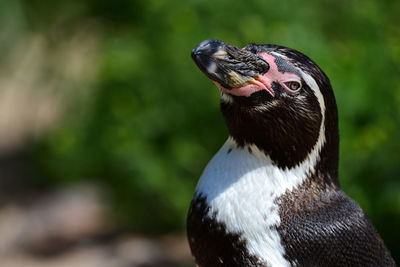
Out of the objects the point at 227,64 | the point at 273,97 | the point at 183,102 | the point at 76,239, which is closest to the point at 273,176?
the point at 273,97

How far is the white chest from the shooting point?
1605mm

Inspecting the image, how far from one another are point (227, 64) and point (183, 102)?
2720 millimetres

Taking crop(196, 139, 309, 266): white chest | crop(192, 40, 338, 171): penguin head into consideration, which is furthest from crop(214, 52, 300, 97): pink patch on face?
crop(196, 139, 309, 266): white chest

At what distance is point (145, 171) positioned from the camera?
4.31 m

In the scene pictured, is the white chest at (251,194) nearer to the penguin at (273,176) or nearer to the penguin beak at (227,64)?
the penguin at (273,176)

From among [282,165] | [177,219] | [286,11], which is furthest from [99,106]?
[282,165]

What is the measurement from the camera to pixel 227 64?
1561 millimetres

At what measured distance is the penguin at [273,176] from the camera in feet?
5.25

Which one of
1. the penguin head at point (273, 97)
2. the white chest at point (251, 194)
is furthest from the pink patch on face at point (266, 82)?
the white chest at point (251, 194)

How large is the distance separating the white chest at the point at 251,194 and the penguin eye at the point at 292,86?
19 cm

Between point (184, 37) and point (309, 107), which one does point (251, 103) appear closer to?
point (309, 107)

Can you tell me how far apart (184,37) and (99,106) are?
3.26 feet

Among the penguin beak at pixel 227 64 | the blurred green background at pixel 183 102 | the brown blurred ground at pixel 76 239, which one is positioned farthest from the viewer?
the brown blurred ground at pixel 76 239

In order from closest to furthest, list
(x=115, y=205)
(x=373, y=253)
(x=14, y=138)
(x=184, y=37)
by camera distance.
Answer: (x=373, y=253)
(x=184, y=37)
(x=115, y=205)
(x=14, y=138)
